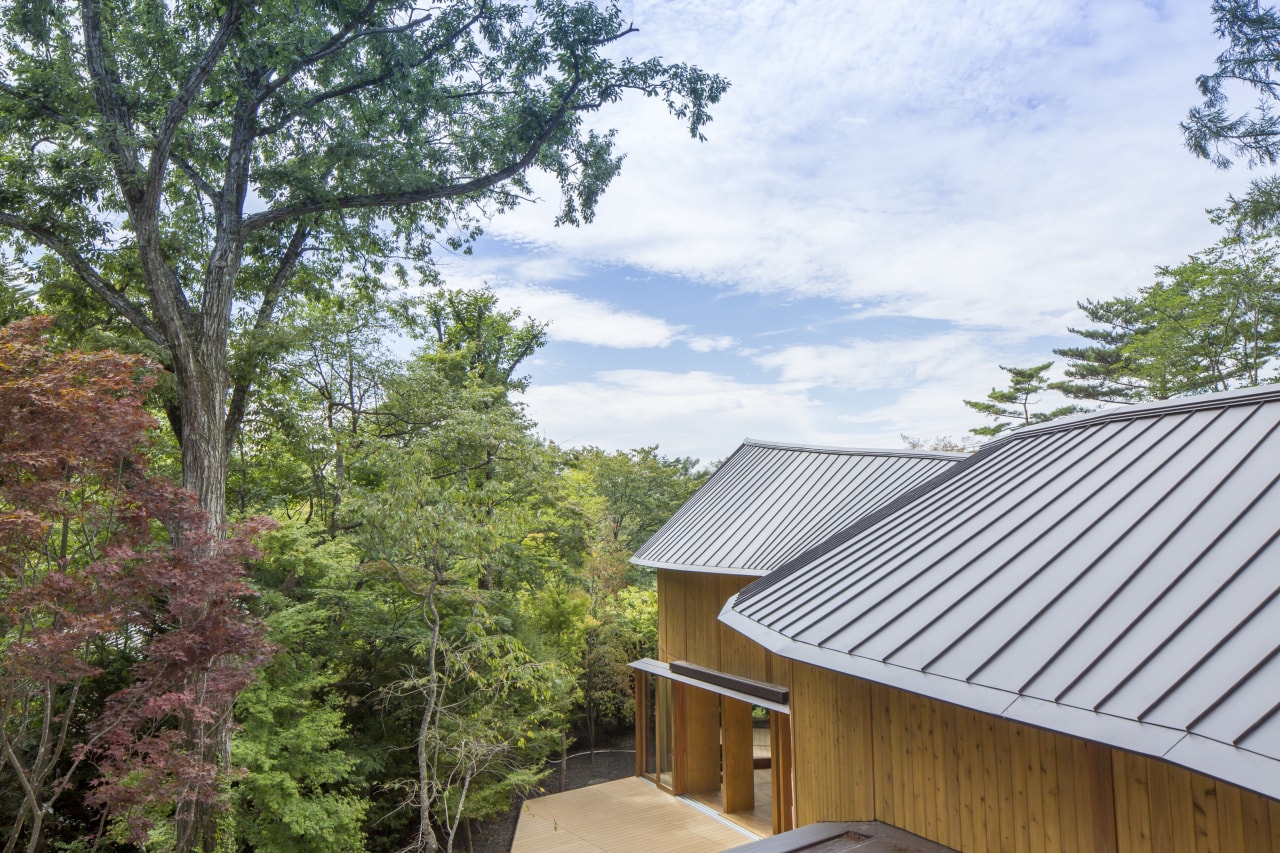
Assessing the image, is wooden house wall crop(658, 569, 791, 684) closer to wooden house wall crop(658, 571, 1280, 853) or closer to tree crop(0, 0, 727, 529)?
wooden house wall crop(658, 571, 1280, 853)

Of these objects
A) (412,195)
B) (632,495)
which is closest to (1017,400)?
(632,495)

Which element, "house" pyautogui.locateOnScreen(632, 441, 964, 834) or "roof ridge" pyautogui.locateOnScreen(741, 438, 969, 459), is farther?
"house" pyautogui.locateOnScreen(632, 441, 964, 834)

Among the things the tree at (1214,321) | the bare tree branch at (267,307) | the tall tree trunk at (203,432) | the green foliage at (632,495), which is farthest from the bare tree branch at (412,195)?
the tree at (1214,321)

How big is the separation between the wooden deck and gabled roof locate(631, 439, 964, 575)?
4.93 metres

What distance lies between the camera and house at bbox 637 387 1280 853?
331cm

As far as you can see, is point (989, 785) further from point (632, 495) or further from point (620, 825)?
point (632, 495)

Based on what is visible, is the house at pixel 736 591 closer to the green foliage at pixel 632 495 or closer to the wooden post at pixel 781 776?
the wooden post at pixel 781 776

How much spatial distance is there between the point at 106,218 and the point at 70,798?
945 cm

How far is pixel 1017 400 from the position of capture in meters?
35.5

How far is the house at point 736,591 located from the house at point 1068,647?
377cm

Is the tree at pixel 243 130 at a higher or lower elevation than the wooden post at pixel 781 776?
higher

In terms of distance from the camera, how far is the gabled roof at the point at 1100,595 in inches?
128

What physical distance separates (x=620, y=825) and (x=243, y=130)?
14.2 m

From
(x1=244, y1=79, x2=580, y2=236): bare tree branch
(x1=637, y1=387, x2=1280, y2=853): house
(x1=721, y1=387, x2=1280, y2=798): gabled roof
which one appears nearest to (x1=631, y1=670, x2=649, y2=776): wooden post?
(x1=637, y1=387, x2=1280, y2=853): house
